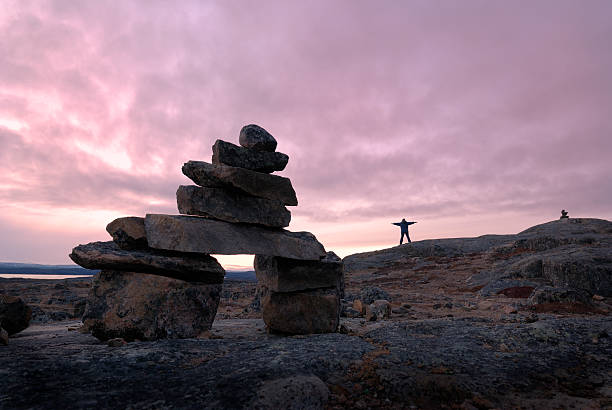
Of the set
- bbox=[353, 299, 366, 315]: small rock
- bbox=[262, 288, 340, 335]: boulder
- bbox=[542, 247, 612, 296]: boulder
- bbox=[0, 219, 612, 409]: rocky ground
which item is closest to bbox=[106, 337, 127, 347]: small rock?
bbox=[0, 219, 612, 409]: rocky ground

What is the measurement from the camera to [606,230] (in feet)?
107

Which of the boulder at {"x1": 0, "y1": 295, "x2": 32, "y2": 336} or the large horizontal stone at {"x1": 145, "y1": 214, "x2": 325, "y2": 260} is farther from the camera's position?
the boulder at {"x1": 0, "y1": 295, "x2": 32, "y2": 336}

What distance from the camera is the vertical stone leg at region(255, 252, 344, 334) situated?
7922mm

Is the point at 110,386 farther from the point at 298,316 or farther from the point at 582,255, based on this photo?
the point at 582,255

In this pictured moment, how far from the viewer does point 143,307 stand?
664 centimetres

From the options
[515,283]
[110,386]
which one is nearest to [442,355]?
[110,386]

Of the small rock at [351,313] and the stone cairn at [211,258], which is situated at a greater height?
the stone cairn at [211,258]

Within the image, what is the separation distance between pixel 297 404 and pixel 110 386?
229 cm

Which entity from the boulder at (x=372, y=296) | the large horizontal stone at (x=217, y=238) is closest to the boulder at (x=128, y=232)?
the large horizontal stone at (x=217, y=238)

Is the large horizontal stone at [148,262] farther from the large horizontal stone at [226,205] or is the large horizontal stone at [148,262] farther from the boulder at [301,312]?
the boulder at [301,312]

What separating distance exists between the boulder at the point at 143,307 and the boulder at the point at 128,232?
0.63 meters

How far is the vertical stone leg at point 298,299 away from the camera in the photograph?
7922 mm

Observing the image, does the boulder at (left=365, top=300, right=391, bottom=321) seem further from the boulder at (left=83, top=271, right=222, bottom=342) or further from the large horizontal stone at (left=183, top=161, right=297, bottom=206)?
the boulder at (left=83, top=271, right=222, bottom=342)

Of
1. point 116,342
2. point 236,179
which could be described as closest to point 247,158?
point 236,179
